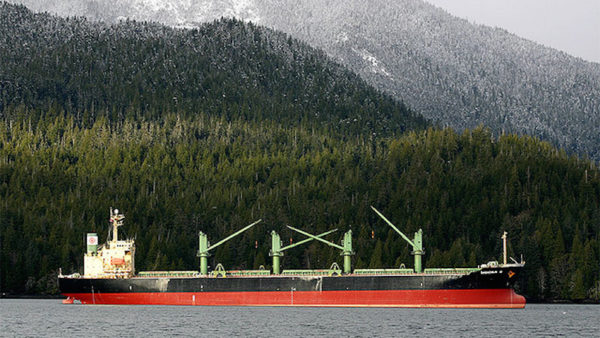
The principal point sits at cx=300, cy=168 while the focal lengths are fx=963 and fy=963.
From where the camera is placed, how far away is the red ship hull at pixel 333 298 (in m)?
118

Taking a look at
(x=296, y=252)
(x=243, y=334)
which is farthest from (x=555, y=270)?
(x=243, y=334)

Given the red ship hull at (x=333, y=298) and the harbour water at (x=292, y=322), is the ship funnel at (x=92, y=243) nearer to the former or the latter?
the red ship hull at (x=333, y=298)

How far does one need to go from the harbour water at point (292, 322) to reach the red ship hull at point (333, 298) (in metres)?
1.39

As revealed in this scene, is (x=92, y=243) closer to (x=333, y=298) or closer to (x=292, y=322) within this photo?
(x=333, y=298)

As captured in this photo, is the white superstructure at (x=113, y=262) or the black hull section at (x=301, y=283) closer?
the black hull section at (x=301, y=283)

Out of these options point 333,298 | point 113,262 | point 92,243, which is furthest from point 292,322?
point 92,243

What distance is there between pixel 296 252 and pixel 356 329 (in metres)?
83.6

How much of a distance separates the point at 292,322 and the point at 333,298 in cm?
2491

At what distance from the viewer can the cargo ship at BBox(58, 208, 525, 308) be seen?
117875 mm

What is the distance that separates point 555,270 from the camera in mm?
148625

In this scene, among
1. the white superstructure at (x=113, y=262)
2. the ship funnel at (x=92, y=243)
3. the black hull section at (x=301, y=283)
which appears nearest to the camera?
the black hull section at (x=301, y=283)

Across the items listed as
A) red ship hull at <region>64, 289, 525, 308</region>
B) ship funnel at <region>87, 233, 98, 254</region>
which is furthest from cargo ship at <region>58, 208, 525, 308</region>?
ship funnel at <region>87, 233, 98, 254</region>

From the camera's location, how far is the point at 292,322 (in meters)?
99.6

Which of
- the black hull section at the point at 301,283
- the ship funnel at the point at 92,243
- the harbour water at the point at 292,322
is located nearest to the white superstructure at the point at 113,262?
the ship funnel at the point at 92,243
